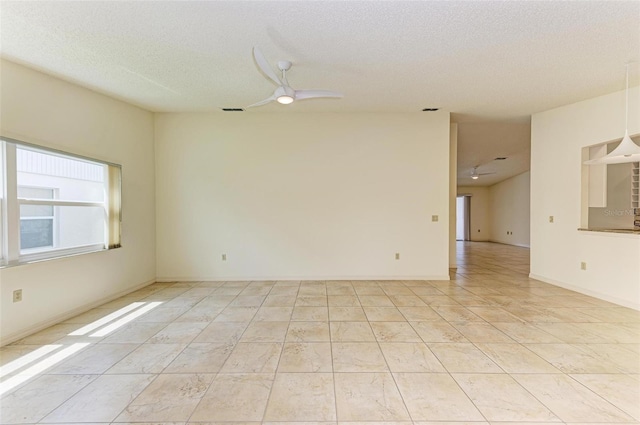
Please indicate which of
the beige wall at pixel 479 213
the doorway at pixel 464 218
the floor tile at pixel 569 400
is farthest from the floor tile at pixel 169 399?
the beige wall at pixel 479 213

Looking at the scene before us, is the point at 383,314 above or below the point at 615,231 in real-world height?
below

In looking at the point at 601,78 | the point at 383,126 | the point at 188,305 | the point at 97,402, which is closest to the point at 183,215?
the point at 188,305

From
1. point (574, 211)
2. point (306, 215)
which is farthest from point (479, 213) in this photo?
point (306, 215)

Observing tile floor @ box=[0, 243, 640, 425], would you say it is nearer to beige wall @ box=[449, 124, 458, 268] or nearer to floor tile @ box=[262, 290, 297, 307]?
floor tile @ box=[262, 290, 297, 307]

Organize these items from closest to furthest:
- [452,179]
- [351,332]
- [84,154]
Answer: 1. [351,332]
2. [84,154]
3. [452,179]

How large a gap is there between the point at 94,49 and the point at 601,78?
5688 millimetres

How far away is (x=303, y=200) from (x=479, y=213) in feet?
34.4

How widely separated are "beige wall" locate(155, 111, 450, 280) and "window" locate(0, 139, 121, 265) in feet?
3.04

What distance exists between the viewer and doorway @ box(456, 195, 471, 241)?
12070 millimetres

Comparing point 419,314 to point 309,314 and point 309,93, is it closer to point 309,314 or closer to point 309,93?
point 309,314

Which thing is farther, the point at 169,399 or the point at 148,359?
the point at 148,359

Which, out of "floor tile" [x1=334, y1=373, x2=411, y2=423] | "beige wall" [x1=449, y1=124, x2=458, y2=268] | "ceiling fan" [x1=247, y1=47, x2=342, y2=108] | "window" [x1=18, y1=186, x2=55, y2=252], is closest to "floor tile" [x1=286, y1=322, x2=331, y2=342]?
"floor tile" [x1=334, y1=373, x2=411, y2=423]

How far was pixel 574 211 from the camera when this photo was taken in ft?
13.6

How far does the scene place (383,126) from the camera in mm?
4656
